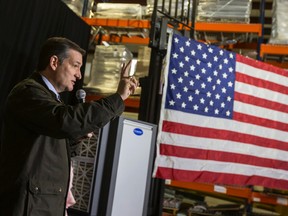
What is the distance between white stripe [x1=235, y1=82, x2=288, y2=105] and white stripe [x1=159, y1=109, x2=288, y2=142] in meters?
0.44

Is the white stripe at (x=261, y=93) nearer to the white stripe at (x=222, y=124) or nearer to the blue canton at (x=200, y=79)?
the blue canton at (x=200, y=79)

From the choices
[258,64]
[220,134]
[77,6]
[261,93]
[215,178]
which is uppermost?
[77,6]

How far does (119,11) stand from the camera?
528cm

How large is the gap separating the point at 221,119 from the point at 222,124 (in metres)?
0.07

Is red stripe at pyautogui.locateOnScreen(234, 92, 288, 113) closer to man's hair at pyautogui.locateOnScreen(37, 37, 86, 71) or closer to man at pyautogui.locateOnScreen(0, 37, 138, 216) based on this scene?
man at pyautogui.locateOnScreen(0, 37, 138, 216)

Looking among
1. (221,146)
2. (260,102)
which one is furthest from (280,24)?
(221,146)

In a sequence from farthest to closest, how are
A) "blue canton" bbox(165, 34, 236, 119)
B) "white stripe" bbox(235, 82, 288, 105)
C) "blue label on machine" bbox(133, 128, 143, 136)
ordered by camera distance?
1. "white stripe" bbox(235, 82, 288, 105)
2. "blue canton" bbox(165, 34, 236, 119)
3. "blue label on machine" bbox(133, 128, 143, 136)

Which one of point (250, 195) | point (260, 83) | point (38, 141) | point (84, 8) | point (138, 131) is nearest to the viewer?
point (38, 141)

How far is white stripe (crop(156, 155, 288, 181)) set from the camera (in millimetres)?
3690

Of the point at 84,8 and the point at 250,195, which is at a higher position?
the point at 84,8

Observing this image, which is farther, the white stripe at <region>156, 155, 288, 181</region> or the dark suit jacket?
the white stripe at <region>156, 155, 288, 181</region>

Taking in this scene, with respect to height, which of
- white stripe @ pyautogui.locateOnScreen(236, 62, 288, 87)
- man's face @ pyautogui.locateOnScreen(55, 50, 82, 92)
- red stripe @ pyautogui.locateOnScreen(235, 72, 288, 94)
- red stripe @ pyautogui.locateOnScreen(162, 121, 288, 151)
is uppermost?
white stripe @ pyautogui.locateOnScreen(236, 62, 288, 87)

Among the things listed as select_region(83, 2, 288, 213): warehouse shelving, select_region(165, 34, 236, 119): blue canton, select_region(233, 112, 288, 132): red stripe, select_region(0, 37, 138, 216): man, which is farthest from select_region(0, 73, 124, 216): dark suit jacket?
select_region(83, 2, 288, 213): warehouse shelving

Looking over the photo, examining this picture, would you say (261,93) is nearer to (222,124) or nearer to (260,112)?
(260,112)
